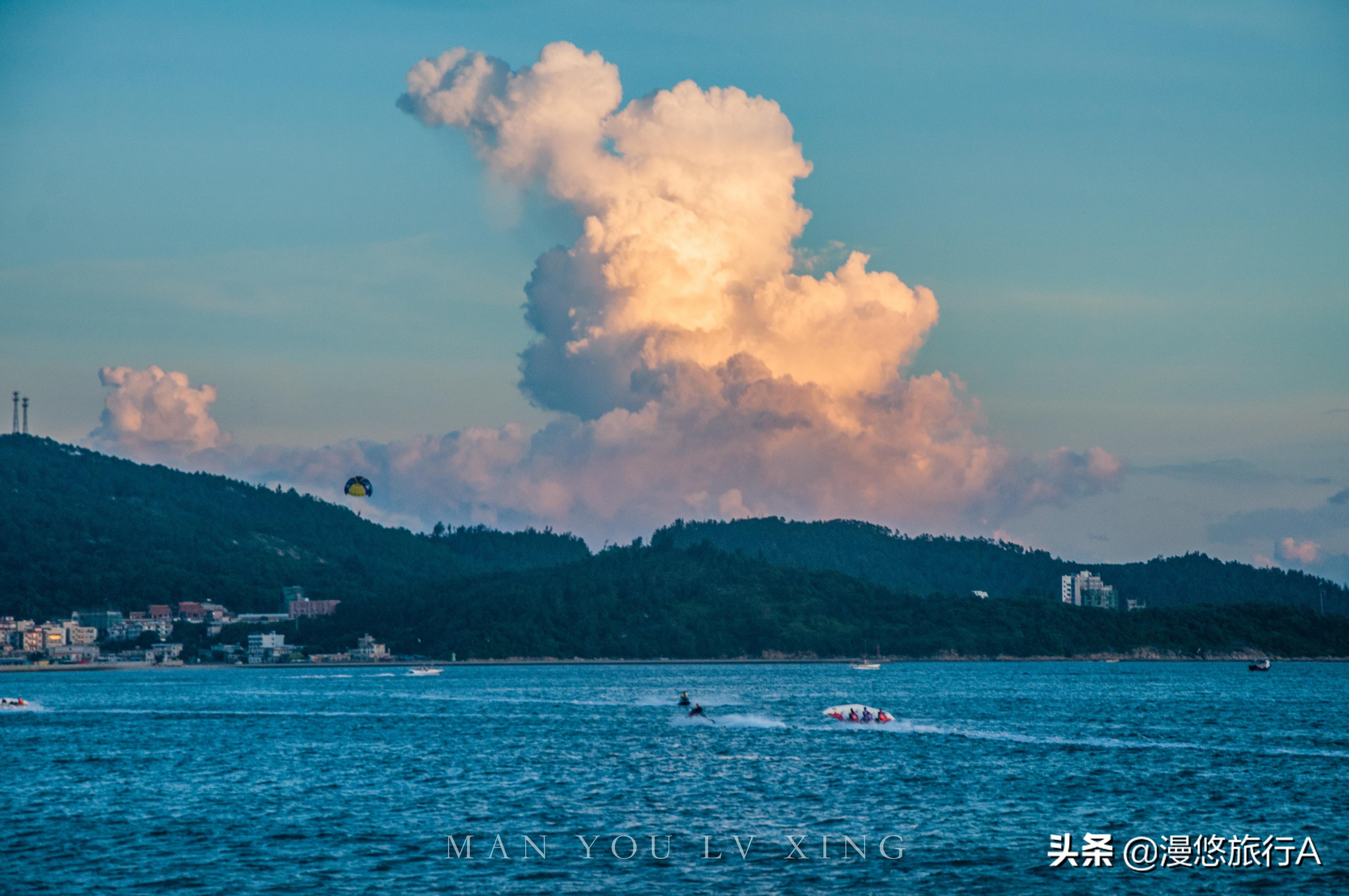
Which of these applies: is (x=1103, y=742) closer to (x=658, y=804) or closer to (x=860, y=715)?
(x=860, y=715)

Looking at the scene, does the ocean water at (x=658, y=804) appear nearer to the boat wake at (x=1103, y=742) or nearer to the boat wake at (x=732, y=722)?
the boat wake at (x=1103, y=742)

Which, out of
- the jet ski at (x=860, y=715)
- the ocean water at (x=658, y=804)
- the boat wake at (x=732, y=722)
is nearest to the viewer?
the ocean water at (x=658, y=804)

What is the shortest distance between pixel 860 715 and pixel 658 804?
67325 mm

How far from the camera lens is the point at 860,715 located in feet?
446

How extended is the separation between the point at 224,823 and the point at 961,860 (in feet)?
115

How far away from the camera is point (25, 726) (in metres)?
138

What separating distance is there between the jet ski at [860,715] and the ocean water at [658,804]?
3.08 meters

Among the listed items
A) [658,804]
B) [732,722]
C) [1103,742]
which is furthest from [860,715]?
[658,804]

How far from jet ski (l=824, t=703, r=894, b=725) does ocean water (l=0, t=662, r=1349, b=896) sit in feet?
10.1

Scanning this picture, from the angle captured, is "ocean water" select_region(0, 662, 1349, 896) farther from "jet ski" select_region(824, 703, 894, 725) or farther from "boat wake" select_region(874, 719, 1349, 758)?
"jet ski" select_region(824, 703, 894, 725)

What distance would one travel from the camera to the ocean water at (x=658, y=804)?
52344 millimetres

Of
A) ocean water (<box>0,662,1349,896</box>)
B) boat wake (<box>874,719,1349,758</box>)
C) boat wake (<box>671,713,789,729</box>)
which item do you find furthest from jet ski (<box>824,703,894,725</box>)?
boat wake (<box>874,719,1349,758</box>)

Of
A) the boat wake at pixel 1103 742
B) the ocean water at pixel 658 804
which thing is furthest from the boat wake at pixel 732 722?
the boat wake at pixel 1103 742

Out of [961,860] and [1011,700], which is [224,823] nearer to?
[961,860]
